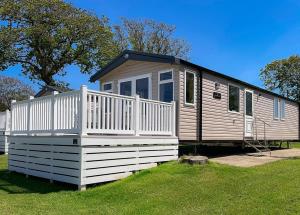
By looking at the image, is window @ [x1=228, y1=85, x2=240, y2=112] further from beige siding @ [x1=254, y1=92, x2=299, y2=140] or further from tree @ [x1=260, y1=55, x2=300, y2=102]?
tree @ [x1=260, y1=55, x2=300, y2=102]

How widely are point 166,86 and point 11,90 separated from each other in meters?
34.4

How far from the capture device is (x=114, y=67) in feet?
44.8

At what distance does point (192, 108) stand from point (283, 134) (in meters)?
9.17

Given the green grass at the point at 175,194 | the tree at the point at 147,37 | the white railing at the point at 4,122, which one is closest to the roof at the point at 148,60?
the green grass at the point at 175,194

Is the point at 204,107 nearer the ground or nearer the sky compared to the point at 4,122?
nearer the sky

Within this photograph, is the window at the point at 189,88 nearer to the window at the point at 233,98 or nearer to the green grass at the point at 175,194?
the window at the point at 233,98

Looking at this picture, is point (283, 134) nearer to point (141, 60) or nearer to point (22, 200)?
point (141, 60)

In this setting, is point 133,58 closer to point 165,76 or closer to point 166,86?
point 165,76

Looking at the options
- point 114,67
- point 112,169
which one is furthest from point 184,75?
point 112,169

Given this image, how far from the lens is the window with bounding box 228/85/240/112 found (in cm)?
1406

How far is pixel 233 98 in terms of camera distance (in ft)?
46.9

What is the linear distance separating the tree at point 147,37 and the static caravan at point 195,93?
24.0m

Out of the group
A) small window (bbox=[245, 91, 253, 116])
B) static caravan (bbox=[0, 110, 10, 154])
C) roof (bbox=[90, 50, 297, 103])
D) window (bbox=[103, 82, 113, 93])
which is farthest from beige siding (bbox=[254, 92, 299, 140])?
static caravan (bbox=[0, 110, 10, 154])

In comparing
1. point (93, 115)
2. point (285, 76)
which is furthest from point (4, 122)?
point (285, 76)
